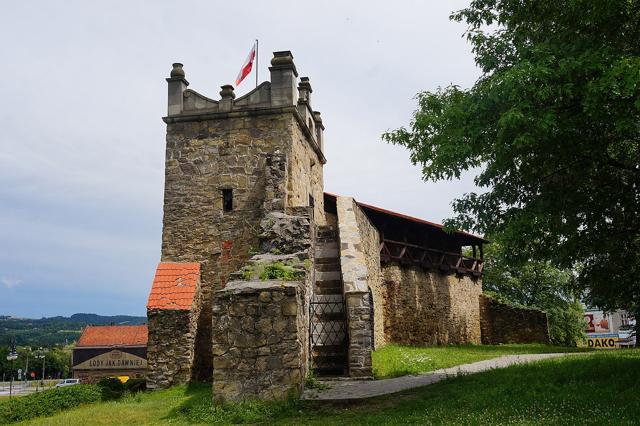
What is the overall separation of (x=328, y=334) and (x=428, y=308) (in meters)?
10.8

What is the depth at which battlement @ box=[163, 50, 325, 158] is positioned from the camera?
13750mm

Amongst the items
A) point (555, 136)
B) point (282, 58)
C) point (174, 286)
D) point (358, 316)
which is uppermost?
point (282, 58)

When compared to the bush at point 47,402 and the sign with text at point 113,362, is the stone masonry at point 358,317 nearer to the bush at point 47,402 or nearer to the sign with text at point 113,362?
the bush at point 47,402

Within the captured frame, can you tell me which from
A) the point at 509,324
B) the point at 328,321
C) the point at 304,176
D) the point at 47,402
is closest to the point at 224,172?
the point at 304,176

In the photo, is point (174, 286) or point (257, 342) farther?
point (174, 286)

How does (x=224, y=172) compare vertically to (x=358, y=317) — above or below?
above

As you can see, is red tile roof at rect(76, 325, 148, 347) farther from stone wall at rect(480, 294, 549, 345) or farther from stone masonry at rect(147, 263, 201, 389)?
stone masonry at rect(147, 263, 201, 389)

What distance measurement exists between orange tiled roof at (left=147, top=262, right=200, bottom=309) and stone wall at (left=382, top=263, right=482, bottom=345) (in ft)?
26.9

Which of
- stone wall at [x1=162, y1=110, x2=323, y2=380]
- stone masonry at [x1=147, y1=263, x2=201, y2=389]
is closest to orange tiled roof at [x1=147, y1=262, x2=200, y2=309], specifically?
stone masonry at [x1=147, y1=263, x2=201, y2=389]

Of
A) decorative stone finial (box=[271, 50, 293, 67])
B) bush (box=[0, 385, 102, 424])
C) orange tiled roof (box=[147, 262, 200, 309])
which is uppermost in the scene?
decorative stone finial (box=[271, 50, 293, 67])

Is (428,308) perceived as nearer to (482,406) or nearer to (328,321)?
(328,321)

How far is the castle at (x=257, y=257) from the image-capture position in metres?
7.98

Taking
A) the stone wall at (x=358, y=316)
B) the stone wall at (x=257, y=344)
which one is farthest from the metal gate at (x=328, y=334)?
the stone wall at (x=257, y=344)

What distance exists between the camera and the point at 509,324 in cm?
2447
